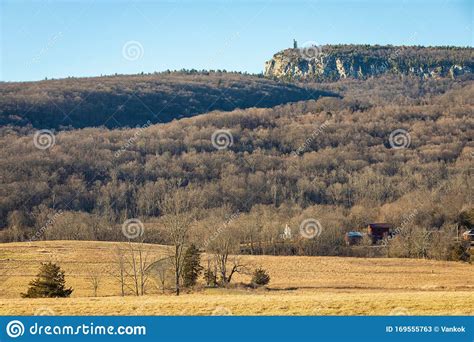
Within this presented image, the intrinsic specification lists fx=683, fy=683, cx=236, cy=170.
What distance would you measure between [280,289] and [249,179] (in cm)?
10011

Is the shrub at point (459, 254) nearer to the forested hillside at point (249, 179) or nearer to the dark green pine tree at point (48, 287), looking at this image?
the forested hillside at point (249, 179)

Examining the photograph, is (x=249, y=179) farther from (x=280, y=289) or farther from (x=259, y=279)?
(x=280, y=289)

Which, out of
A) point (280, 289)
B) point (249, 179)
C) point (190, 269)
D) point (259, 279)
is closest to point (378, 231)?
point (259, 279)

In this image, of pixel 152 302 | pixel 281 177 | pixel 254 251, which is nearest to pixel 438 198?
pixel 254 251

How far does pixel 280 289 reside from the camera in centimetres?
4709

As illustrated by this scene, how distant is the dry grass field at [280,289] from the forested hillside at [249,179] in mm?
9901

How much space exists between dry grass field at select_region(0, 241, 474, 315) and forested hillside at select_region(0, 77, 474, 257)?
9.90m

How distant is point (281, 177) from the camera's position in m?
152

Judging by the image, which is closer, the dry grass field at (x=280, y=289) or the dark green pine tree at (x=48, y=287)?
the dry grass field at (x=280, y=289)

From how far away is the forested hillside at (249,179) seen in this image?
9188 centimetres

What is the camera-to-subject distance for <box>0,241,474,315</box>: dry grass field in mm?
24000

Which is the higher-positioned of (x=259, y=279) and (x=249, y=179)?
(x=249, y=179)

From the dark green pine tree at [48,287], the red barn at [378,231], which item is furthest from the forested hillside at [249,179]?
the dark green pine tree at [48,287]

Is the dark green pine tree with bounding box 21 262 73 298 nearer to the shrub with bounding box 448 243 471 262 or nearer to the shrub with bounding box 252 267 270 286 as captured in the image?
the shrub with bounding box 252 267 270 286
